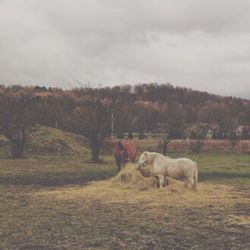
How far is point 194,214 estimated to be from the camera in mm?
12227

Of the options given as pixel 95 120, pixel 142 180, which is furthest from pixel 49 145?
pixel 142 180

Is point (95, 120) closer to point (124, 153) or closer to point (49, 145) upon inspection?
point (49, 145)

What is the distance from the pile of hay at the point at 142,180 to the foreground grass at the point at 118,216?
1.12 ft

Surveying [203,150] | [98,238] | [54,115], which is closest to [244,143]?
[203,150]

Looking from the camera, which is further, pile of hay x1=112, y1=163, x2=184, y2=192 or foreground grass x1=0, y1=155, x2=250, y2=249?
pile of hay x1=112, y1=163, x2=184, y2=192

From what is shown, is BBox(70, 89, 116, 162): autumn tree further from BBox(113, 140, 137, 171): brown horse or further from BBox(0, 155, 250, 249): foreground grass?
BBox(0, 155, 250, 249): foreground grass

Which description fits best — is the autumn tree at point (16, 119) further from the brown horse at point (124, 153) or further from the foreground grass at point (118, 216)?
the foreground grass at point (118, 216)

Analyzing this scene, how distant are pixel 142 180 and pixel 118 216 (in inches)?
205

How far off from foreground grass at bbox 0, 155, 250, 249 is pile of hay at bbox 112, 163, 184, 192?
343 millimetres

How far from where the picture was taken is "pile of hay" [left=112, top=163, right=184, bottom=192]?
1650cm

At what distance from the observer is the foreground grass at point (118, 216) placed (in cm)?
923

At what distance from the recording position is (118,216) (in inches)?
466

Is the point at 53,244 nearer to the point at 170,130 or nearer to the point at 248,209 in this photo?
the point at 248,209

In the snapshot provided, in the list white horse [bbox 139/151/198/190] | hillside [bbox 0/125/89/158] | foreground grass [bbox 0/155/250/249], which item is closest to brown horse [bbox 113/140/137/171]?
foreground grass [bbox 0/155/250/249]
